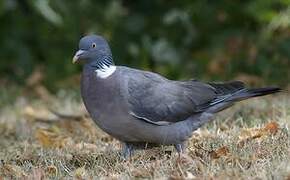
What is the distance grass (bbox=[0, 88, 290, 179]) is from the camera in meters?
5.35

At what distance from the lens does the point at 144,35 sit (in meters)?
10.7

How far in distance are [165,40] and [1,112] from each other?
2615mm

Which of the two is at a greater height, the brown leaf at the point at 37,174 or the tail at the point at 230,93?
the tail at the point at 230,93

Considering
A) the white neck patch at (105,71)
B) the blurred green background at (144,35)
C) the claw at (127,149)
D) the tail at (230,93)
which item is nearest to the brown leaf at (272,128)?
the tail at (230,93)

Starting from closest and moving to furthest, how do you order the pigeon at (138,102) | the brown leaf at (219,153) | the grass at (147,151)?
the grass at (147,151)
the brown leaf at (219,153)
the pigeon at (138,102)

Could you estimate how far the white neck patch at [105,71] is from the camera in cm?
618

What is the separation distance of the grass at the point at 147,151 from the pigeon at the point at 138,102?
16cm

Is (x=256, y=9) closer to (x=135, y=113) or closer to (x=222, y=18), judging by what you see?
(x=222, y=18)

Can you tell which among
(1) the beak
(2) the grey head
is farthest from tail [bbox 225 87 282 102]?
(1) the beak

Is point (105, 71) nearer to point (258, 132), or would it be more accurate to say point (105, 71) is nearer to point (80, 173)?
point (80, 173)

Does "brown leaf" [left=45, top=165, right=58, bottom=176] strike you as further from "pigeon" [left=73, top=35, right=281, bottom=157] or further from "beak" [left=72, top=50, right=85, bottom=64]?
"beak" [left=72, top=50, right=85, bottom=64]

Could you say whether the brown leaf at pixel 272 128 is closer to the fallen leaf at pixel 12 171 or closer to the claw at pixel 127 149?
the claw at pixel 127 149

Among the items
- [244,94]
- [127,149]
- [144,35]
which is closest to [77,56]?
[127,149]

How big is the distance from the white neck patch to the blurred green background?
383 centimetres
